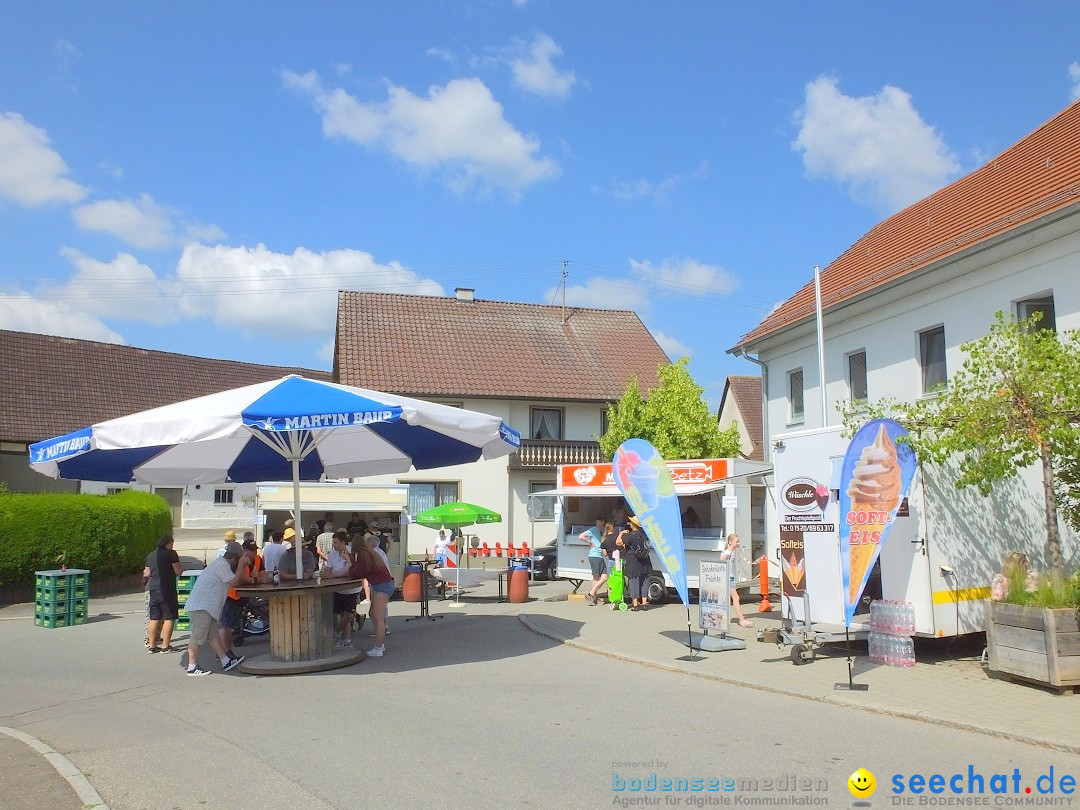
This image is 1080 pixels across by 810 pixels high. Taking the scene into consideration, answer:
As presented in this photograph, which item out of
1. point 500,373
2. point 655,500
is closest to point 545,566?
point 500,373

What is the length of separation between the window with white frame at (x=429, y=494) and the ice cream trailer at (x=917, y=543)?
21451 millimetres

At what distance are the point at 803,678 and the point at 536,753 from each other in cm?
414

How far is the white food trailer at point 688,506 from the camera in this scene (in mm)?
17203

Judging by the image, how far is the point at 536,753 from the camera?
6566 millimetres

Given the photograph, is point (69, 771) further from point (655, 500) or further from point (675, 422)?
point (675, 422)

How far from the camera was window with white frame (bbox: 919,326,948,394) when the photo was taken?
17.3 metres

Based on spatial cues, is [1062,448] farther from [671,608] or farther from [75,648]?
[75,648]

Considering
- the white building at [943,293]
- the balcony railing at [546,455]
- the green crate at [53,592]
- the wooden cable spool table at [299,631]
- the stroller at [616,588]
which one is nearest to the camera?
the wooden cable spool table at [299,631]

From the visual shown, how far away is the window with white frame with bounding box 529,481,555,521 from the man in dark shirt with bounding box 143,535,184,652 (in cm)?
1789

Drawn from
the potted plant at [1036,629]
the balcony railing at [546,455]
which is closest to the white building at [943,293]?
the potted plant at [1036,629]

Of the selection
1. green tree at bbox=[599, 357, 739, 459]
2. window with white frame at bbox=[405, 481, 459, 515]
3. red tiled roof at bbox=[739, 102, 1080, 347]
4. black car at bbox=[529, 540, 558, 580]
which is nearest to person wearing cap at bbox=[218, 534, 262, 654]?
red tiled roof at bbox=[739, 102, 1080, 347]

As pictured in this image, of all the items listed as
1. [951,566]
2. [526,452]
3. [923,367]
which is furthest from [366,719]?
[526,452]

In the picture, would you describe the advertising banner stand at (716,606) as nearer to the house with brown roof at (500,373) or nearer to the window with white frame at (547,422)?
the house with brown roof at (500,373)

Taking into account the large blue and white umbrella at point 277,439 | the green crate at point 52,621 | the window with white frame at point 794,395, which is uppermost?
the window with white frame at point 794,395
